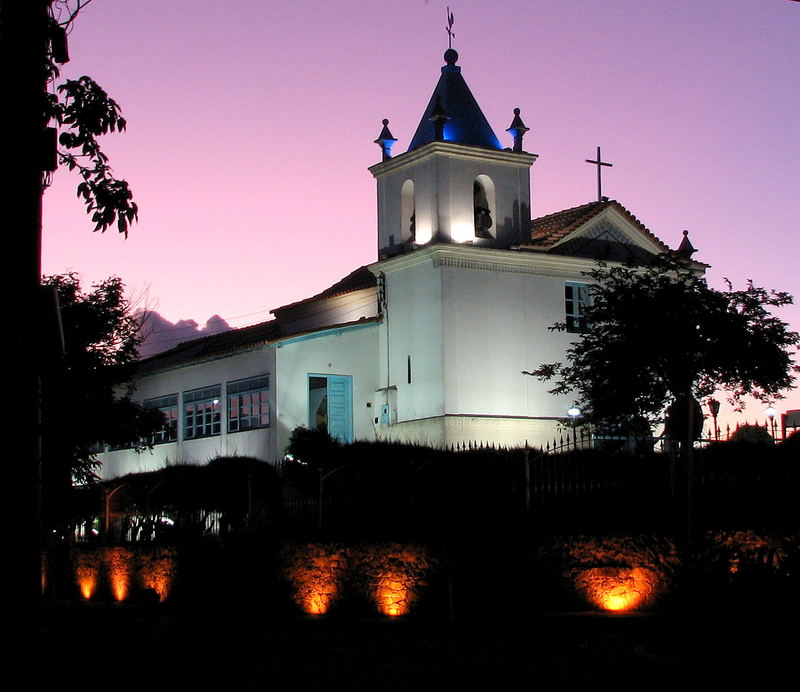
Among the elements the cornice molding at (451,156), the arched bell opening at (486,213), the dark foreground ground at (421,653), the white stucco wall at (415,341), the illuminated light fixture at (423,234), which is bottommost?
the dark foreground ground at (421,653)

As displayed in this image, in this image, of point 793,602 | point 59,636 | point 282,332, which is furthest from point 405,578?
point 282,332

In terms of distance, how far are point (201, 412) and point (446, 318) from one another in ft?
30.7

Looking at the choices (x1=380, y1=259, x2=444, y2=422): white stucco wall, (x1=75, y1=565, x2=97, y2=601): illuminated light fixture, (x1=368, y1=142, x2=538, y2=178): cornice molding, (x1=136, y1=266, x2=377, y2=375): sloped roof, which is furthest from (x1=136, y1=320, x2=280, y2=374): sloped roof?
(x1=75, y1=565, x2=97, y2=601): illuminated light fixture

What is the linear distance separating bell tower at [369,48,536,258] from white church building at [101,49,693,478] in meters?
0.04

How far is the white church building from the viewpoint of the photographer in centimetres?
3127

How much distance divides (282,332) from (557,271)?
26.3 ft

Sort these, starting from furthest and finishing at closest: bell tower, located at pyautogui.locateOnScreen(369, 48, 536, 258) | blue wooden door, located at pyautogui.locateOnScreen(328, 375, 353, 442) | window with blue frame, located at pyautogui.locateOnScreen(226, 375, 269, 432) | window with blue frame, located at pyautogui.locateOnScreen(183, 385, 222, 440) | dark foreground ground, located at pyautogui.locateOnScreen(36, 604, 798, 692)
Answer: window with blue frame, located at pyautogui.locateOnScreen(183, 385, 222, 440), blue wooden door, located at pyautogui.locateOnScreen(328, 375, 353, 442), window with blue frame, located at pyautogui.locateOnScreen(226, 375, 269, 432), bell tower, located at pyautogui.locateOnScreen(369, 48, 536, 258), dark foreground ground, located at pyautogui.locateOnScreen(36, 604, 798, 692)

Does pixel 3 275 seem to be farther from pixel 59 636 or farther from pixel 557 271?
pixel 557 271

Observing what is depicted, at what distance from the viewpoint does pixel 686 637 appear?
9141 mm

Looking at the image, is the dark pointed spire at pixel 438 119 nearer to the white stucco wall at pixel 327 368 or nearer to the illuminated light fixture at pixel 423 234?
the illuminated light fixture at pixel 423 234

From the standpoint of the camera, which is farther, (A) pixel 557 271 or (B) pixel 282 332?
(B) pixel 282 332

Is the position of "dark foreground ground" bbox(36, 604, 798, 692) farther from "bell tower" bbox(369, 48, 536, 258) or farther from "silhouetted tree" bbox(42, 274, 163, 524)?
"bell tower" bbox(369, 48, 536, 258)

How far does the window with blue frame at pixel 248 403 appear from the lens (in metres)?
33.1

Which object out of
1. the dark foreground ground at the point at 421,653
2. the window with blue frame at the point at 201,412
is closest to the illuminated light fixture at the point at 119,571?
the dark foreground ground at the point at 421,653
